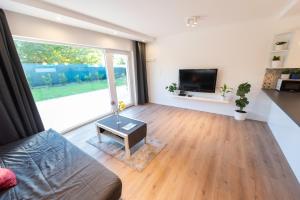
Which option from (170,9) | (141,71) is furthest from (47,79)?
(170,9)

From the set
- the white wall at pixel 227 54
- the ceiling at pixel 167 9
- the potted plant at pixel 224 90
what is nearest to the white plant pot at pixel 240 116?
the white wall at pixel 227 54

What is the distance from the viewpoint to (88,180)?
1.16 m

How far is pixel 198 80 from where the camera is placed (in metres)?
3.82

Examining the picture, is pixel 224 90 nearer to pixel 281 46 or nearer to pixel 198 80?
pixel 198 80

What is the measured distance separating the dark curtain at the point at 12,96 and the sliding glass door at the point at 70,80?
41 cm

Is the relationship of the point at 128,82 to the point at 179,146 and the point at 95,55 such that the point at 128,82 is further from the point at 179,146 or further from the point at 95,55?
the point at 179,146

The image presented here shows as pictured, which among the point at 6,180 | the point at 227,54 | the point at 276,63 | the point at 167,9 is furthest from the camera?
the point at 227,54

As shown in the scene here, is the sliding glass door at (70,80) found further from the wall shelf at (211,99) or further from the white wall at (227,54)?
the wall shelf at (211,99)

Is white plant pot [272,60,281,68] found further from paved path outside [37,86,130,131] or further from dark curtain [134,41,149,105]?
paved path outside [37,86,130,131]

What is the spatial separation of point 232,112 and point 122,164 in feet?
10.8

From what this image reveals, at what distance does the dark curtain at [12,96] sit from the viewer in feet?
6.15

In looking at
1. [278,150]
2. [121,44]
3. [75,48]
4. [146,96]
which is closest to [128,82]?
[146,96]

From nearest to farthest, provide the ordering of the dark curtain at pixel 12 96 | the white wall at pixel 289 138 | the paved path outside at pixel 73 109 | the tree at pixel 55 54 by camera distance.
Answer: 1. the white wall at pixel 289 138
2. the dark curtain at pixel 12 96
3. the tree at pixel 55 54
4. the paved path outside at pixel 73 109

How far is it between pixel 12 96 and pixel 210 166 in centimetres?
325
